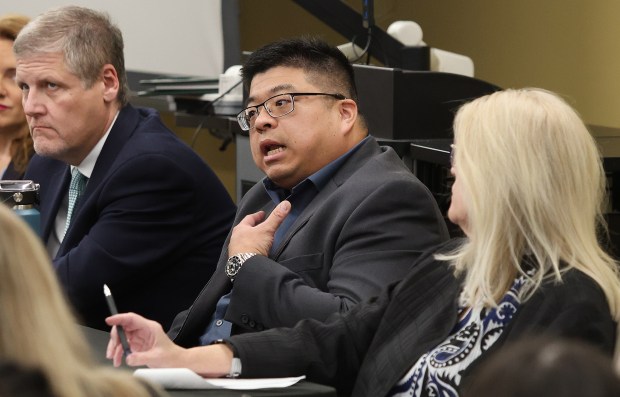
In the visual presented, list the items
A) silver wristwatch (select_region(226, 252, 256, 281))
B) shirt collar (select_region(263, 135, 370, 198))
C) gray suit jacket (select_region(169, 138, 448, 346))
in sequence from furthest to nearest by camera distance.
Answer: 1. shirt collar (select_region(263, 135, 370, 198))
2. silver wristwatch (select_region(226, 252, 256, 281))
3. gray suit jacket (select_region(169, 138, 448, 346))

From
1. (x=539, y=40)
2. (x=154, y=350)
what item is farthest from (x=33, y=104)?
(x=539, y=40)

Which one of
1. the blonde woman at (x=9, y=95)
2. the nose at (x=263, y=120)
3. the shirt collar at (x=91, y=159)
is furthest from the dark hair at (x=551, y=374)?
the blonde woman at (x=9, y=95)

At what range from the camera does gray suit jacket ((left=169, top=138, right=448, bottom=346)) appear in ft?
7.32

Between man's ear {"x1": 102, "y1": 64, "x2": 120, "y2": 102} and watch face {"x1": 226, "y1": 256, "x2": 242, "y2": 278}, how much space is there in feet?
2.62

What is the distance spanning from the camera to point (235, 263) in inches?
92.8

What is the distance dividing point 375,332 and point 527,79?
3674 mm

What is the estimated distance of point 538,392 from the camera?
2.75 feet

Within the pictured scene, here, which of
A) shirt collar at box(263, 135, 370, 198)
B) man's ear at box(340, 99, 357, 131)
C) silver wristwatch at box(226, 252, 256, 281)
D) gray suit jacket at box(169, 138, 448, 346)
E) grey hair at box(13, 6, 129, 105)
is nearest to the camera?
gray suit jacket at box(169, 138, 448, 346)

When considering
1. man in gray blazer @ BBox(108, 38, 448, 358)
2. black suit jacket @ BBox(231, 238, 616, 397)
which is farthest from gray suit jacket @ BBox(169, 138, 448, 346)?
black suit jacket @ BBox(231, 238, 616, 397)

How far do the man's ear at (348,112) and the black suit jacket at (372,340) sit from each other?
1.90 feet

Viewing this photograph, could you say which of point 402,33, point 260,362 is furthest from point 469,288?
point 402,33

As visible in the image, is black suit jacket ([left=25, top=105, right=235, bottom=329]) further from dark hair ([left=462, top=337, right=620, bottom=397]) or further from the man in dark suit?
dark hair ([left=462, top=337, right=620, bottom=397])

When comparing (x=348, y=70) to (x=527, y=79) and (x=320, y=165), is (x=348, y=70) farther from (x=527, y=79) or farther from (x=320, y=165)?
(x=527, y=79)

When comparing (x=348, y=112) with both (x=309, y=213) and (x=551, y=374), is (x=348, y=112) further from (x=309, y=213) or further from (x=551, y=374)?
(x=551, y=374)
